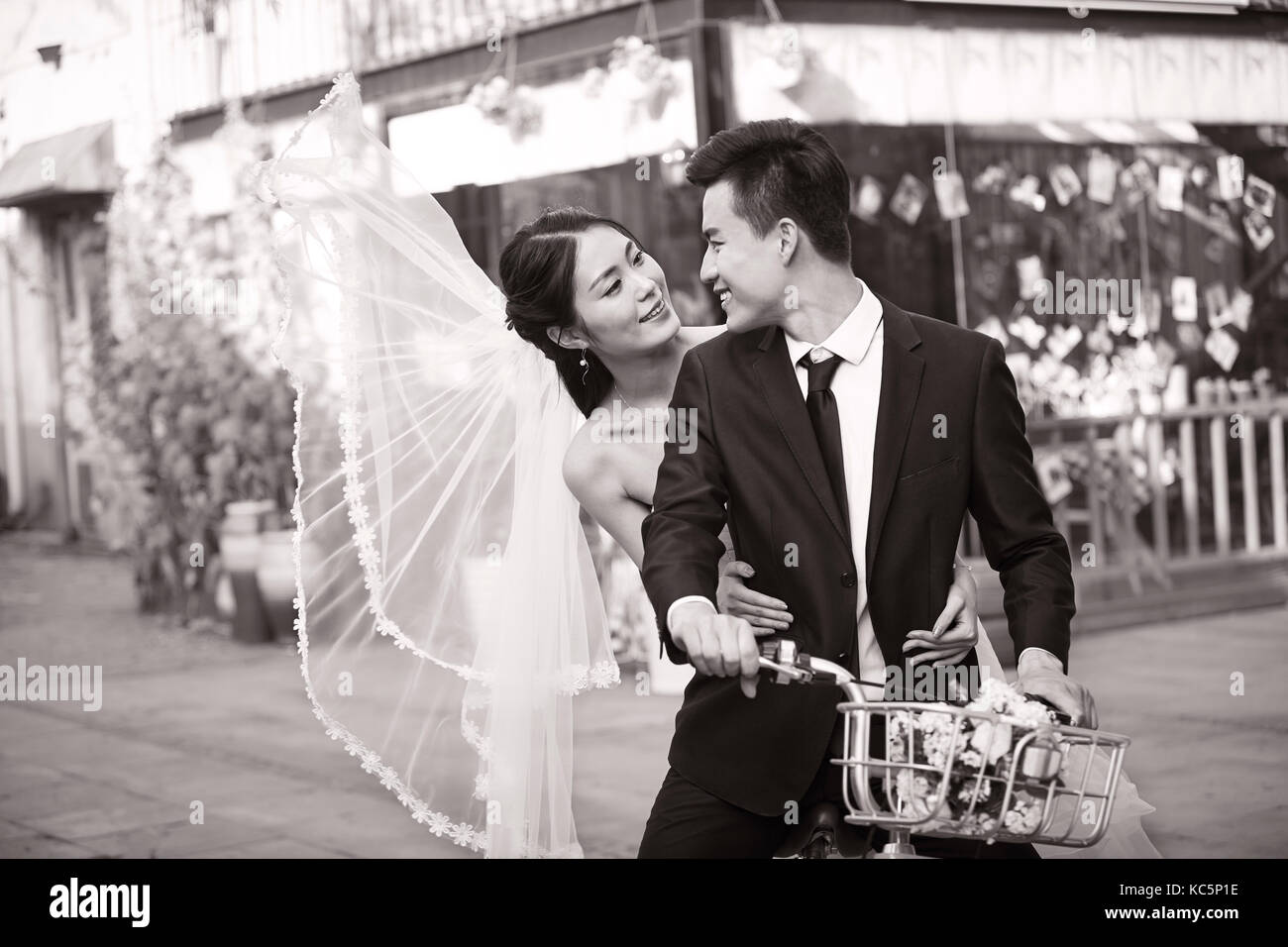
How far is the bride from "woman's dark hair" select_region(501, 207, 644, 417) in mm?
30

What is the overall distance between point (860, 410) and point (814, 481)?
160 mm

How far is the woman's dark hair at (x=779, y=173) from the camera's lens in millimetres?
2602

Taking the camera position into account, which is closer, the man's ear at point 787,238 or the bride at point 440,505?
the man's ear at point 787,238

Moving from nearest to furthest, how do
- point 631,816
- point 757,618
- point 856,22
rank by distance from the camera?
point 757,618 → point 631,816 → point 856,22

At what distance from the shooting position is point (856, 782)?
2.17 m

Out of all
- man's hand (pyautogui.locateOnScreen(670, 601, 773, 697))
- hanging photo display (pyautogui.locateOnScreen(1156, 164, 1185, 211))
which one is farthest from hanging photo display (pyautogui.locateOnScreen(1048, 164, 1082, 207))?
man's hand (pyautogui.locateOnScreen(670, 601, 773, 697))

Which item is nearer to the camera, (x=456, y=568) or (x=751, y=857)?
(x=751, y=857)

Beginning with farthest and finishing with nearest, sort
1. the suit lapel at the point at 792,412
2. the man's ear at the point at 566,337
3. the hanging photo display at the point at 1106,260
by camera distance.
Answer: the hanging photo display at the point at 1106,260, the man's ear at the point at 566,337, the suit lapel at the point at 792,412

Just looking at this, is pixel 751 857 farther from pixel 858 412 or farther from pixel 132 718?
pixel 132 718

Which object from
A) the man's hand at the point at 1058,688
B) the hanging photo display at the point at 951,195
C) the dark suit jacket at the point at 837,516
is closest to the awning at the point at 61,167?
the hanging photo display at the point at 951,195

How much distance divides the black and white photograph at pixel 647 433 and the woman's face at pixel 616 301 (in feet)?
0.03

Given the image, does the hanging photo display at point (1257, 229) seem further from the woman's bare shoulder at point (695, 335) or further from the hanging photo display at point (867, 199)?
the woman's bare shoulder at point (695, 335)

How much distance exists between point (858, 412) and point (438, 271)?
1.68 m
